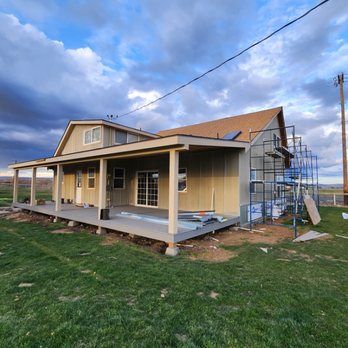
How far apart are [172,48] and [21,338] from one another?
9.55 m

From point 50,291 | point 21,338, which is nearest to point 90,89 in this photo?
point 50,291

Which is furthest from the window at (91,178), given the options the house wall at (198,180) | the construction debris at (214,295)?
the construction debris at (214,295)

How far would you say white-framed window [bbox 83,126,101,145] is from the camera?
12.2 m

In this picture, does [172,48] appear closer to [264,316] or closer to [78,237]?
[78,237]

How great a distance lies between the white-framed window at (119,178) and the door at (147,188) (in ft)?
3.00

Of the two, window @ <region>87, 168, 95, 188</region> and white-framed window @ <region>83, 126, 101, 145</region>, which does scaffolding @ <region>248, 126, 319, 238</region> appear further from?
window @ <region>87, 168, 95, 188</region>

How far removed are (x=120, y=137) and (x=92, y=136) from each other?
153 cm

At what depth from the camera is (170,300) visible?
3492 mm

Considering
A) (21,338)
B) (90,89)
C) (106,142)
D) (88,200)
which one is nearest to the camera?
(21,338)

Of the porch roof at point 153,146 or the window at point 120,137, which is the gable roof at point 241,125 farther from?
the window at point 120,137

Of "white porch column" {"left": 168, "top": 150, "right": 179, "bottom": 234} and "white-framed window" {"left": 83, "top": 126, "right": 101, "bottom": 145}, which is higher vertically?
"white-framed window" {"left": 83, "top": 126, "right": 101, "bottom": 145}

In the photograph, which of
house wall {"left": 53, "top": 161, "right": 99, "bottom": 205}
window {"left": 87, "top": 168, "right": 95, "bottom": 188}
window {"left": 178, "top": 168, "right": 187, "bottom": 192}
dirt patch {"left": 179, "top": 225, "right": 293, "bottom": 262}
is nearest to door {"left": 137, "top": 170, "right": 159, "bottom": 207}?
window {"left": 178, "top": 168, "right": 187, "bottom": 192}

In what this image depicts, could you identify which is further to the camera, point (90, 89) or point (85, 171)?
point (90, 89)

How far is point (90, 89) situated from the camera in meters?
16.8
